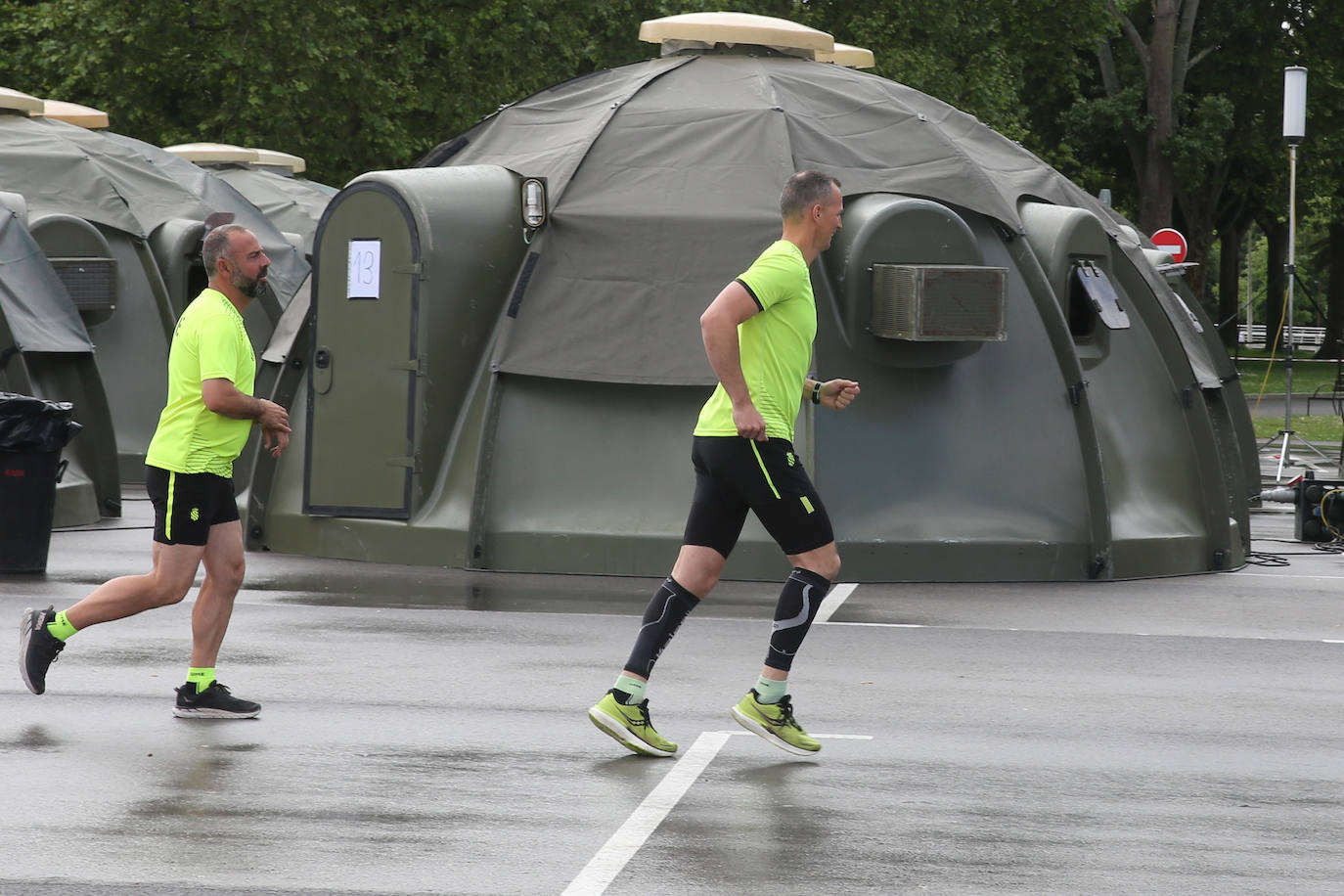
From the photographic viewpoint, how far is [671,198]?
12680 mm

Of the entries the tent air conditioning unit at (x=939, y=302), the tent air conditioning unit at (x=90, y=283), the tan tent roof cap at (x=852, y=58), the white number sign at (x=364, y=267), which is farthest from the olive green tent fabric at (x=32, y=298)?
the tan tent roof cap at (x=852, y=58)

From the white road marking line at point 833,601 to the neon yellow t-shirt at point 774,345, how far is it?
3.36 meters

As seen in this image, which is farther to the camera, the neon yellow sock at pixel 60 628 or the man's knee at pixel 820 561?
the neon yellow sock at pixel 60 628

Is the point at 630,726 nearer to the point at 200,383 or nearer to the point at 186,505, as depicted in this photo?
the point at 186,505

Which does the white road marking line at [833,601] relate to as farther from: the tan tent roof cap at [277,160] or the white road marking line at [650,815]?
the tan tent roof cap at [277,160]

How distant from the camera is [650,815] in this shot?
627 cm

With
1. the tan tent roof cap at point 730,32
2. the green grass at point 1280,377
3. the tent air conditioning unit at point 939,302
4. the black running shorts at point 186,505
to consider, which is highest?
the tan tent roof cap at point 730,32

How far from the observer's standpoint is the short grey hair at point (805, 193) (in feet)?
24.0

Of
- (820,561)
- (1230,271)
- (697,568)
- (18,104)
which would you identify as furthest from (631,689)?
(1230,271)

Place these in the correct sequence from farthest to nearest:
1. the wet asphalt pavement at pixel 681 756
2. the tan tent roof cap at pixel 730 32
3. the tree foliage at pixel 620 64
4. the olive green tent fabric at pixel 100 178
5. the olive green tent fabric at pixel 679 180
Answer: the tree foliage at pixel 620 64
the olive green tent fabric at pixel 100 178
the tan tent roof cap at pixel 730 32
the olive green tent fabric at pixel 679 180
the wet asphalt pavement at pixel 681 756

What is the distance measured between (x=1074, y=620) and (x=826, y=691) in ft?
8.95

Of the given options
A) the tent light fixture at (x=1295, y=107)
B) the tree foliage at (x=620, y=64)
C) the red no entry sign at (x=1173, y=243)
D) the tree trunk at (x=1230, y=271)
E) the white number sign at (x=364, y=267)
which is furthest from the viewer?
the tree trunk at (x=1230, y=271)

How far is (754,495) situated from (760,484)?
45 mm

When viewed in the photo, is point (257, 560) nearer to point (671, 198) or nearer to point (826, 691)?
point (671, 198)
